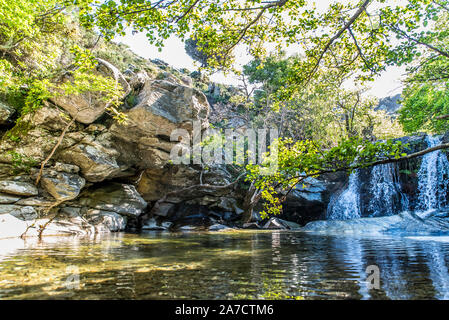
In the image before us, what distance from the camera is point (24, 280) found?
348cm

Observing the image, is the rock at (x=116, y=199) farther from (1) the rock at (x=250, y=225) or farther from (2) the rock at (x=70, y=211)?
(1) the rock at (x=250, y=225)

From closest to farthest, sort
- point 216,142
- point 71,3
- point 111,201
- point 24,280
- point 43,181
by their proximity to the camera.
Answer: point 24,280, point 71,3, point 43,181, point 111,201, point 216,142

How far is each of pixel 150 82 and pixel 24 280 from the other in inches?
629

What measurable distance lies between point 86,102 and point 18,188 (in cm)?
596

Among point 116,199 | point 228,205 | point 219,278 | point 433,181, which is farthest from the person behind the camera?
point 228,205

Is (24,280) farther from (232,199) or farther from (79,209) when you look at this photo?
(232,199)

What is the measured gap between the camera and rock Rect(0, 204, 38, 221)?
1163 cm

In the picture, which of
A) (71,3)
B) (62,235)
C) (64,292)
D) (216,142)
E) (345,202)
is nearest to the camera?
(64,292)

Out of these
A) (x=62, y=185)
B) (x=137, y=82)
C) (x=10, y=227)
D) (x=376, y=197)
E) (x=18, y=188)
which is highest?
(x=137, y=82)

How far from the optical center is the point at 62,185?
45.6 feet

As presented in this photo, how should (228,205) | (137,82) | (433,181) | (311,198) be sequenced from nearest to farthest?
(433,181) < (137,82) < (311,198) < (228,205)

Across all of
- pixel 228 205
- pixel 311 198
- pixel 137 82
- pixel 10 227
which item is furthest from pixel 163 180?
pixel 311 198

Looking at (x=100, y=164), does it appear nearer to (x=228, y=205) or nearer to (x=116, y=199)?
(x=116, y=199)
